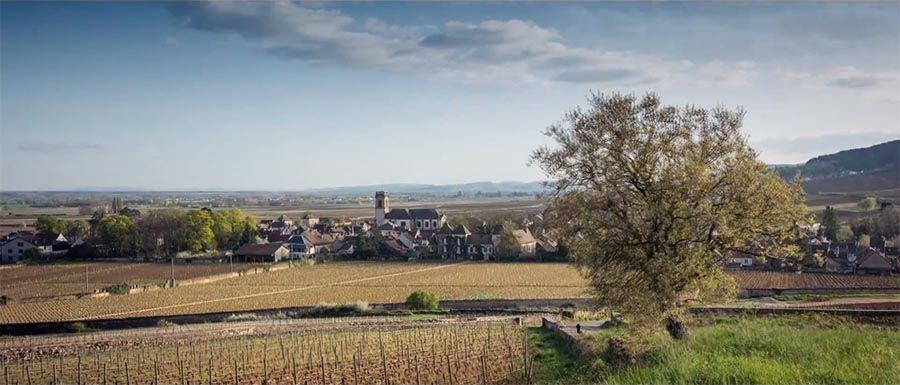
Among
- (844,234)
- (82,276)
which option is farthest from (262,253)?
(844,234)

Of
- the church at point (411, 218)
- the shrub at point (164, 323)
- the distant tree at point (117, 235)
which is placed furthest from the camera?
the church at point (411, 218)

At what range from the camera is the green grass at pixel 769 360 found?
10234 millimetres

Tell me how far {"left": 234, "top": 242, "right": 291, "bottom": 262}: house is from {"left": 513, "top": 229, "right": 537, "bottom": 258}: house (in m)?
34.7

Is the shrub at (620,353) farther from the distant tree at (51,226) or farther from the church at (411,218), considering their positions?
the distant tree at (51,226)

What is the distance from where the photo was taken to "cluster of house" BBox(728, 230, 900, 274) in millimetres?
60844

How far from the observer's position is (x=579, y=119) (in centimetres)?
1848

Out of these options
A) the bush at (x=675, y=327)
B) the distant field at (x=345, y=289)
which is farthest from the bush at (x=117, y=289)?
the bush at (x=675, y=327)

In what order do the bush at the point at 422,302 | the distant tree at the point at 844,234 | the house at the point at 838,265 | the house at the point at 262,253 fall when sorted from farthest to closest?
the house at the point at 262,253 → the distant tree at the point at 844,234 → the house at the point at 838,265 → the bush at the point at 422,302

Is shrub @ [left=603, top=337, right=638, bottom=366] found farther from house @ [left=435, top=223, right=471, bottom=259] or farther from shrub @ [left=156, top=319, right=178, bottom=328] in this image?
house @ [left=435, top=223, right=471, bottom=259]

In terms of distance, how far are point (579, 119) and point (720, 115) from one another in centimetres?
395

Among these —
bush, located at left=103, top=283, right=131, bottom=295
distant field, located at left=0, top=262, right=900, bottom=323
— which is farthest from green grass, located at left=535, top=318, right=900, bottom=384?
bush, located at left=103, top=283, right=131, bottom=295

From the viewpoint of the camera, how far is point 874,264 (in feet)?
200

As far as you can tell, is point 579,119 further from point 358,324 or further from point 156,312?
point 156,312

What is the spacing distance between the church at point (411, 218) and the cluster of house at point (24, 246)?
5590 cm
